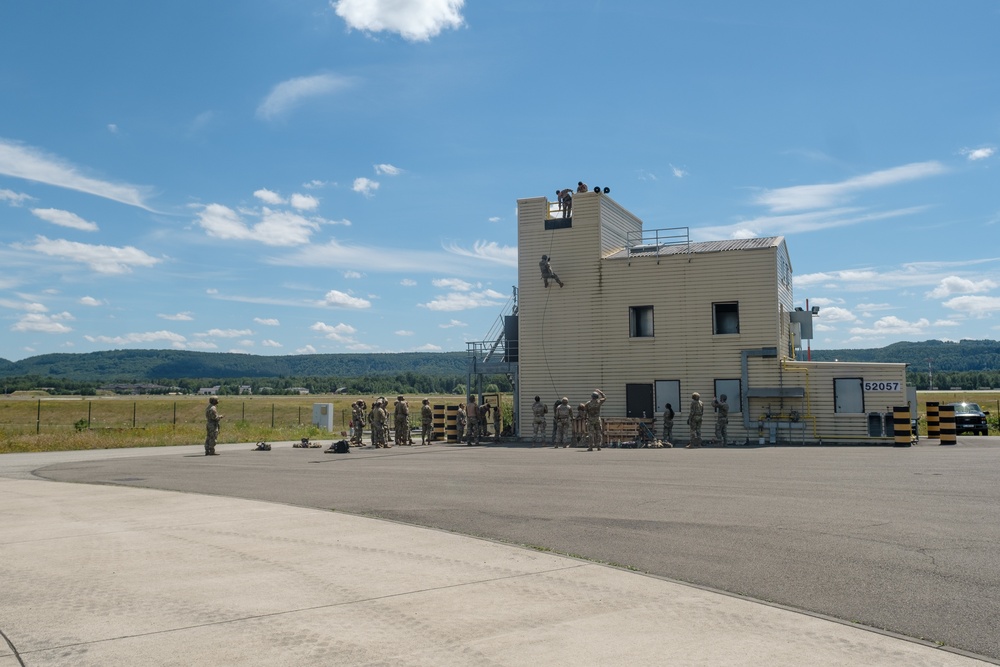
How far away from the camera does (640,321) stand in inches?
1242

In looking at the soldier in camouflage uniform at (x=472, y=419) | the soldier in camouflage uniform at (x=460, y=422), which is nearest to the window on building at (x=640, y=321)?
the soldier in camouflage uniform at (x=472, y=419)

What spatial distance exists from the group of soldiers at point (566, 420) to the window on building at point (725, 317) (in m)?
5.01

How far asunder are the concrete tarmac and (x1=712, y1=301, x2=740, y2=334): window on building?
22.1 meters

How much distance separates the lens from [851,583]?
22.8 feet

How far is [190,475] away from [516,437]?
55.1ft

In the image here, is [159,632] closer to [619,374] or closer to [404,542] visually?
[404,542]

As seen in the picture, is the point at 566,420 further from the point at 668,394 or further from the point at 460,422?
the point at 460,422

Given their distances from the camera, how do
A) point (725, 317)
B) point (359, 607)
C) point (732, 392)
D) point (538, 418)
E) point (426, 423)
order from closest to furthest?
point (359, 607) → point (732, 392) → point (725, 317) → point (538, 418) → point (426, 423)

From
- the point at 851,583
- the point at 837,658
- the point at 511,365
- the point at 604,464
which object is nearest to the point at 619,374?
the point at 511,365

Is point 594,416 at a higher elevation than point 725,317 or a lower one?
lower

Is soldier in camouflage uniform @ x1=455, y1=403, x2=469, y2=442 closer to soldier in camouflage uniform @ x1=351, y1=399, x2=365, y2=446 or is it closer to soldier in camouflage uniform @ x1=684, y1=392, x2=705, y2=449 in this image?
soldier in camouflage uniform @ x1=351, y1=399, x2=365, y2=446

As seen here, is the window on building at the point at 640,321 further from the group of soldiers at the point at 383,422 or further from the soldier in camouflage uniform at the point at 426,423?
the group of soldiers at the point at 383,422

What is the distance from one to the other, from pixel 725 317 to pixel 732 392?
2792mm

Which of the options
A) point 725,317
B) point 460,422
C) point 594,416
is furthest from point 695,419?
point 460,422
